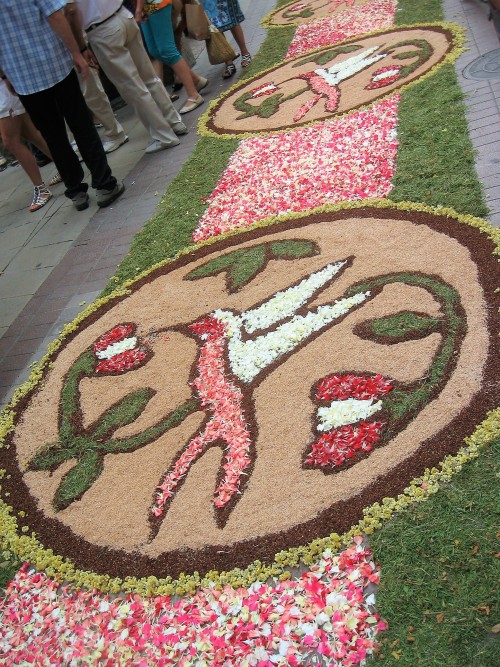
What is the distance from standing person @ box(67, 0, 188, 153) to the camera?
195 inches

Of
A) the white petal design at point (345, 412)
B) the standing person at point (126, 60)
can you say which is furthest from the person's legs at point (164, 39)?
the white petal design at point (345, 412)

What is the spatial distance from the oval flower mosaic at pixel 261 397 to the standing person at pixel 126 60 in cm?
240

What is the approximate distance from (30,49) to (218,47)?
2607mm

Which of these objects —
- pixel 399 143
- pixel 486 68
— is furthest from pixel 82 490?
pixel 486 68

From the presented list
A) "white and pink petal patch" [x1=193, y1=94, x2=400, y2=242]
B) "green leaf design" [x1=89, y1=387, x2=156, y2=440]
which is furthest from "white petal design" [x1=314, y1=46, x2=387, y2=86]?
"green leaf design" [x1=89, y1=387, x2=156, y2=440]

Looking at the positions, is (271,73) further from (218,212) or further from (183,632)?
(183,632)

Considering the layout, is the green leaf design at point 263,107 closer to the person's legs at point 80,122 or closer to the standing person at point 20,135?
the person's legs at point 80,122

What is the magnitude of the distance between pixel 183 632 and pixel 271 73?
5741 millimetres

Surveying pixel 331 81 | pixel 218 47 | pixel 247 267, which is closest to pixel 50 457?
pixel 247 267

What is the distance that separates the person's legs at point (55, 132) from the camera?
473 centimetres

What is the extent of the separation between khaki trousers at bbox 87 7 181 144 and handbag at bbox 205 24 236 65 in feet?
3.79

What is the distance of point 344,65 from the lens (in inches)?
235

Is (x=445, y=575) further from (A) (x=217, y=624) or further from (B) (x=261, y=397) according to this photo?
(B) (x=261, y=397)

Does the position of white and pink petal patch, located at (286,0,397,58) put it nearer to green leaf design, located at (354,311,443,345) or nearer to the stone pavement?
the stone pavement
